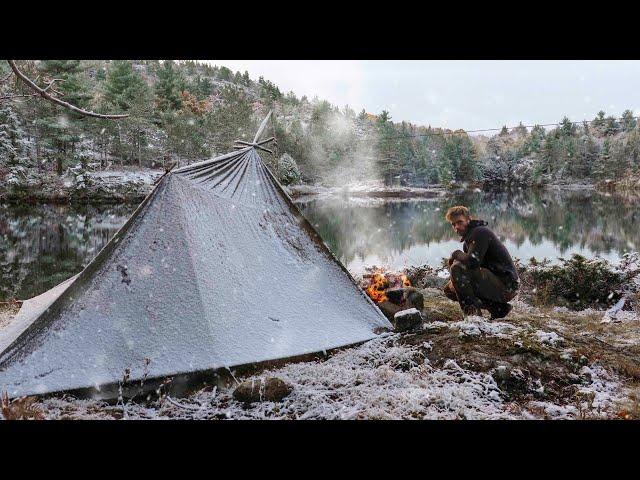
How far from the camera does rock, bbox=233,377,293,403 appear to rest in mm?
2807

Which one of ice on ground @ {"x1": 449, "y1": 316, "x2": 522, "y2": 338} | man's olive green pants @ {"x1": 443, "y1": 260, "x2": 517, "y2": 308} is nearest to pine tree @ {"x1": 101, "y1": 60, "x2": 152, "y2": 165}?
man's olive green pants @ {"x1": 443, "y1": 260, "x2": 517, "y2": 308}

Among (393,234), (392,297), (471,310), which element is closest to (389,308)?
(392,297)

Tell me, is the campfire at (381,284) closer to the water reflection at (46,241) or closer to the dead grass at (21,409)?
the dead grass at (21,409)

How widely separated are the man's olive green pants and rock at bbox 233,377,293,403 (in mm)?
2115

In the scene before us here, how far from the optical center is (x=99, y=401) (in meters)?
2.81

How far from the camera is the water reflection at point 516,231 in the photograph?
10070 millimetres

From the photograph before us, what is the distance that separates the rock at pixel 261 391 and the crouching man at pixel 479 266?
213 cm

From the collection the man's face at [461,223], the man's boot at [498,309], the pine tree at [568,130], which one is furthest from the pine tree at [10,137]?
the pine tree at [568,130]

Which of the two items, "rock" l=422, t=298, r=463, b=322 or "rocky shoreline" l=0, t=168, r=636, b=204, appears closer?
"rock" l=422, t=298, r=463, b=322

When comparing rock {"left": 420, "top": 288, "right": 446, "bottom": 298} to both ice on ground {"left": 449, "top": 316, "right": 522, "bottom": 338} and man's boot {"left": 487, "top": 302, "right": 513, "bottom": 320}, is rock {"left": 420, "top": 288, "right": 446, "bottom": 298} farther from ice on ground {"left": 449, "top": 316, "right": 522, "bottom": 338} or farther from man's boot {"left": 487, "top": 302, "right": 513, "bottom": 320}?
ice on ground {"left": 449, "top": 316, "right": 522, "bottom": 338}

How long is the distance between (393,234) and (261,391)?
44.5ft

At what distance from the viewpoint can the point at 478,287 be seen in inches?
Answer: 160

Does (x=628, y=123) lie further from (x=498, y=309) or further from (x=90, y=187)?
(x=90, y=187)
